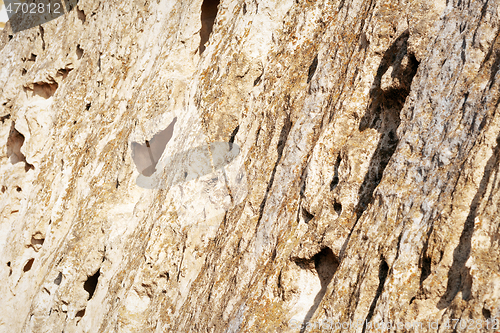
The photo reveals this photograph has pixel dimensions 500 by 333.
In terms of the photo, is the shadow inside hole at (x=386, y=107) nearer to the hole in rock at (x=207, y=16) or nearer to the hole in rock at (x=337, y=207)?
the hole in rock at (x=337, y=207)

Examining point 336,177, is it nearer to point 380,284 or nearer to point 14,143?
point 380,284

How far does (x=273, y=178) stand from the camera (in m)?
6.71

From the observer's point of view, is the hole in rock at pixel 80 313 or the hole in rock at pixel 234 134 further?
the hole in rock at pixel 80 313


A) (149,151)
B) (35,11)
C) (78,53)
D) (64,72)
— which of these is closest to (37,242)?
(149,151)

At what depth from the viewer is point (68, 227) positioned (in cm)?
1255

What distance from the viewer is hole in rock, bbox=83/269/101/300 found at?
11052 millimetres

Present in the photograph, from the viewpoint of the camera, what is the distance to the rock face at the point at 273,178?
404 centimetres

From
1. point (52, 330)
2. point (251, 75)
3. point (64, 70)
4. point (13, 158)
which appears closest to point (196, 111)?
point (251, 75)

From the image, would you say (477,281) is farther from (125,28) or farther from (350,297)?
(125,28)

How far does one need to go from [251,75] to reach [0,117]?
15.2m

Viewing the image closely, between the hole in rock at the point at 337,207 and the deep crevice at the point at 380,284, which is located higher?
the hole in rock at the point at 337,207

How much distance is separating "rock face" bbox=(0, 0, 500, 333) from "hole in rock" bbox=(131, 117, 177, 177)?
0.42 feet

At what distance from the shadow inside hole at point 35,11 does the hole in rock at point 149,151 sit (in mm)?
9471

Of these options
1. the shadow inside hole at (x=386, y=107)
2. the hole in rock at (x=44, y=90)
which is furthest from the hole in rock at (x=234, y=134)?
the hole in rock at (x=44, y=90)
